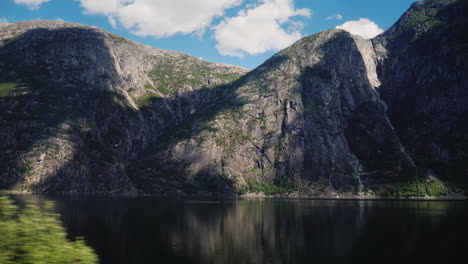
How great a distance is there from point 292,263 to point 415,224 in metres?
56.1

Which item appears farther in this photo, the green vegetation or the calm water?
the calm water

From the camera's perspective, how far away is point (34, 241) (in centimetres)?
1223

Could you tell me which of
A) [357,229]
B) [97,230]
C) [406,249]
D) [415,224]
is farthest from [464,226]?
[97,230]

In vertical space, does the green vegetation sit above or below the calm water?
above

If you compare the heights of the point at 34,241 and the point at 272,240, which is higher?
the point at 34,241

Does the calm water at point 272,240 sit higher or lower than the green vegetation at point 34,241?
lower

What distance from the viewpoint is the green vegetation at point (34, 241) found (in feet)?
38.8

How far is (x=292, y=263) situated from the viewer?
52875mm

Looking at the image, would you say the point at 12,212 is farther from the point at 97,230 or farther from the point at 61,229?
the point at 97,230

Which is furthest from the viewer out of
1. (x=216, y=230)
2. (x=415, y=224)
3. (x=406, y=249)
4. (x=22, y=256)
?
(x=415, y=224)

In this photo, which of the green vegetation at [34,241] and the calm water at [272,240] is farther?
the calm water at [272,240]

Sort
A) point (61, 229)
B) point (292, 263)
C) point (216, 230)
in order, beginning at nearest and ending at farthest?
point (61, 229) → point (292, 263) → point (216, 230)

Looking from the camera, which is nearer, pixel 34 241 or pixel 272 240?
pixel 34 241

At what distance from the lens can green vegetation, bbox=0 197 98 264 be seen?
11.8m
